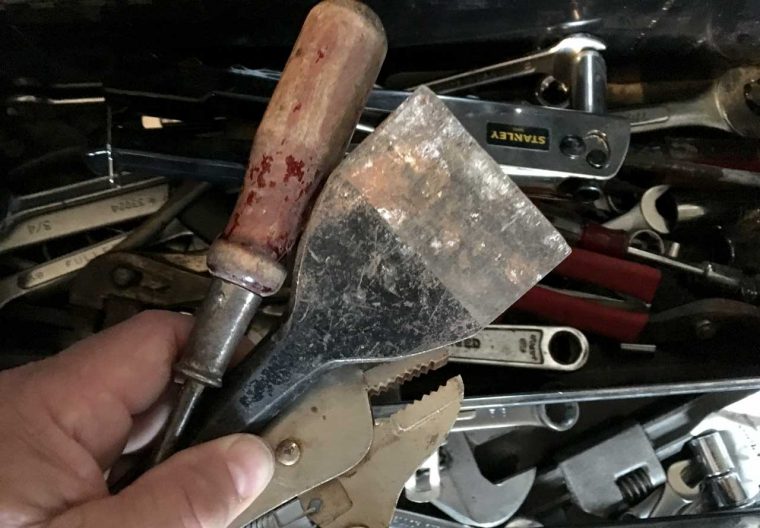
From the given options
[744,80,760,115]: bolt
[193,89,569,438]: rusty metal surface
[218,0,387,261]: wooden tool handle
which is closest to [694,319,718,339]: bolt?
[744,80,760,115]: bolt

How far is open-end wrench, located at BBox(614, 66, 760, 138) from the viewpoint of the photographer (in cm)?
75

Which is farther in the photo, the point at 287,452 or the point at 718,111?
the point at 718,111

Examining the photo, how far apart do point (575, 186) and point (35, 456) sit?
502 millimetres

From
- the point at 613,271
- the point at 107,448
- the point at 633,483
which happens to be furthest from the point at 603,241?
the point at 107,448

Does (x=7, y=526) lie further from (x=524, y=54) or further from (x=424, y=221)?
(x=524, y=54)

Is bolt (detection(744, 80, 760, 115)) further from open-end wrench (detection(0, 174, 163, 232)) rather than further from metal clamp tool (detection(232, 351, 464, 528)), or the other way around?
open-end wrench (detection(0, 174, 163, 232))

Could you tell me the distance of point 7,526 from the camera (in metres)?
0.46

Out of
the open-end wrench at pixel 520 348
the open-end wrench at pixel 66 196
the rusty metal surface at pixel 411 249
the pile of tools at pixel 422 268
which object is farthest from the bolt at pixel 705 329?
the open-end wrench at pixel 66 196

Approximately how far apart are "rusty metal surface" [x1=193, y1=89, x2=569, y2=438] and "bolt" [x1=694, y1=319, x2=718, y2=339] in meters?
0.32

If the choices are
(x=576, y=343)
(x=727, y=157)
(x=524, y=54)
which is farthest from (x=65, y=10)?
(x=727, y=157)

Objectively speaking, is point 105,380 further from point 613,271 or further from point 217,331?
point 613,271

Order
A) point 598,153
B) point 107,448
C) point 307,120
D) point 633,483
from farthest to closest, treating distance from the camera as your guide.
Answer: point 633,483
point 598,153
point 107,448
point 307,120

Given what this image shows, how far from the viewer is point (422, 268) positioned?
1.52 feet

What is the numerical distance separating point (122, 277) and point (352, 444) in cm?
28
